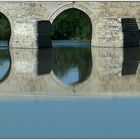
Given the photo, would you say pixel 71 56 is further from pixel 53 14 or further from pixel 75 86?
pixel 75 86

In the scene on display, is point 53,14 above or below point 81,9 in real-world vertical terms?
below

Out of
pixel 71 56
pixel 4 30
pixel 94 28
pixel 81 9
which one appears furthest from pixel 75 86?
pixel 4 30

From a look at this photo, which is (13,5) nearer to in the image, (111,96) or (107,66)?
(107,66)

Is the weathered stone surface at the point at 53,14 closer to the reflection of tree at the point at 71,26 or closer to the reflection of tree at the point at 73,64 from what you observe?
the reflection of tree at the point at 73,64

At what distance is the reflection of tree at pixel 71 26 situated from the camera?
37.7 metres

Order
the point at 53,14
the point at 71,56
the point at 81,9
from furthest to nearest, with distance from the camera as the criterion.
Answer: the point at 53,14, the point at 81,9, the point at 71,56

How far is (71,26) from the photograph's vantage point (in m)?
38.2

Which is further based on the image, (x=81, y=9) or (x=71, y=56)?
(x=81, y=9)

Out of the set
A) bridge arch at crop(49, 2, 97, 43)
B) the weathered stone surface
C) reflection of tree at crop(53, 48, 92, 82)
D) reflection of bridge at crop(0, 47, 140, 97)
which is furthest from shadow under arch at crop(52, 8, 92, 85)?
bridge arch at crop(49, 2, 97, 43)

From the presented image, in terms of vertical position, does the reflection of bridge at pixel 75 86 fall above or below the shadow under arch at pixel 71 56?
below

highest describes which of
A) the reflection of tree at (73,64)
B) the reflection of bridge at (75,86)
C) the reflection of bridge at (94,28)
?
the reflection of bridge at (94,28)

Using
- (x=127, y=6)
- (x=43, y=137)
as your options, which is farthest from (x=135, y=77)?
(x=127, y=6)

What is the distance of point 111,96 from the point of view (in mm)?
11883

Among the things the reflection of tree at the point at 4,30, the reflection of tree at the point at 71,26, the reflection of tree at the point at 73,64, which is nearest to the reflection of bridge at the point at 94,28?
the reflection of tree at the point at 73,64
